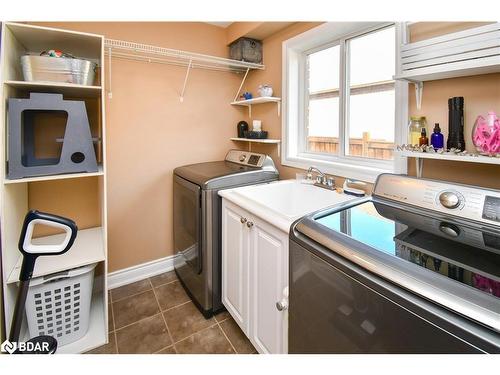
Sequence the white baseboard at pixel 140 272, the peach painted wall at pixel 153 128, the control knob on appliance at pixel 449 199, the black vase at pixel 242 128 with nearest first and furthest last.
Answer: the control knob on appliance at pixel 449 199
the peach painted wall at pixel 153 128
the white baseboard at pixel 140 272
the black vase at pixel 242 128

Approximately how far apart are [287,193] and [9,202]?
1656 millimetres

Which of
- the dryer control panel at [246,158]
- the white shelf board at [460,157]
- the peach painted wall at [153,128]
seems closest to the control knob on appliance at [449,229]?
the white shelf board at [460,157]

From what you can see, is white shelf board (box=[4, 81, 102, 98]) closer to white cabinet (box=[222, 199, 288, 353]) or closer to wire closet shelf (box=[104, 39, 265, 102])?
wire closet shelf (box=[104, 39, 265, 102])

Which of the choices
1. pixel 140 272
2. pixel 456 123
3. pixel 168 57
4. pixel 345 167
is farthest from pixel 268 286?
pixel 168 57

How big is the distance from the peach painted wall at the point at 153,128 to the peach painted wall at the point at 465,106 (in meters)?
1.77

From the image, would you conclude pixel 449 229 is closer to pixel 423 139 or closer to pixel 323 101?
pixel 423 139

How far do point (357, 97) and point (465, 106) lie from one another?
80 centimetres

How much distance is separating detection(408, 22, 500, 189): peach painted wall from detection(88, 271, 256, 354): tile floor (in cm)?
147

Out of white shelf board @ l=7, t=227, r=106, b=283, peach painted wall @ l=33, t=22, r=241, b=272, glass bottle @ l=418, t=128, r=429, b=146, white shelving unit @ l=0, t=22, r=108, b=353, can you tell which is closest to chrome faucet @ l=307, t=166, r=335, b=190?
glass bottle @ l=418, t=128, r=429, b=146

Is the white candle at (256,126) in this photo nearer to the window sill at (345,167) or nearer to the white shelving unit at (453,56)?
the window sill at (345,167)

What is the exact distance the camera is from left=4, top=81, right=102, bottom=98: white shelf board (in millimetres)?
1395

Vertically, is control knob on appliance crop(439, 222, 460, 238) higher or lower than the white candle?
lower

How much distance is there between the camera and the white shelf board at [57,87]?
4.58 ft

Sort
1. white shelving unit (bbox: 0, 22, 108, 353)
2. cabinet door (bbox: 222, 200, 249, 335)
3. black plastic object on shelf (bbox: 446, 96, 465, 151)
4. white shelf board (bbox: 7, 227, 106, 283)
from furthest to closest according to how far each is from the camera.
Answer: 1. cabinet door (bbox: 222, 200, 249, 335)
2. white shelf board (bbox: 7, 227, 106, 283)
3. white shelving unit (bbox: 0, 22, 108, 353)
4. black plastic object on shelf (bbox: 446, 96, 465, 151)
